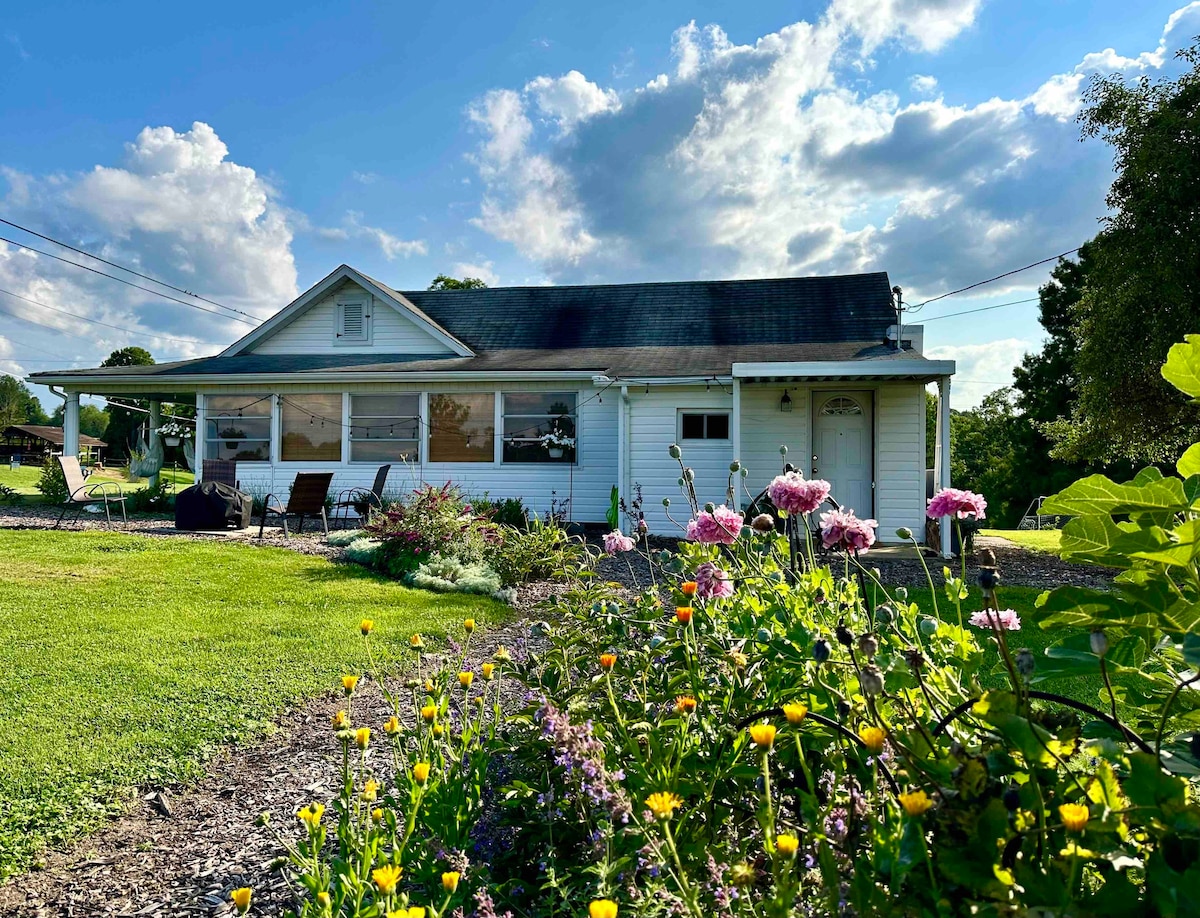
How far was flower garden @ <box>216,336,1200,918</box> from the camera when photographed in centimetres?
79

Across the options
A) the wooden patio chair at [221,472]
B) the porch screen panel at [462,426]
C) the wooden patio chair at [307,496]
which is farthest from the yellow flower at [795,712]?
the wooden patio chair at [221,472]

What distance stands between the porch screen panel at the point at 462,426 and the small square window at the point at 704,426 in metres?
3.59

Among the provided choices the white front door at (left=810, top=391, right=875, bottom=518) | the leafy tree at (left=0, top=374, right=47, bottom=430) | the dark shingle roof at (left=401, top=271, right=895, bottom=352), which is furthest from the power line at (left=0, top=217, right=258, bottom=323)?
the leafy tree at (left=0, top=374, right=47, bottom=430)

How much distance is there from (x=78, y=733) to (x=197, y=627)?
183cm

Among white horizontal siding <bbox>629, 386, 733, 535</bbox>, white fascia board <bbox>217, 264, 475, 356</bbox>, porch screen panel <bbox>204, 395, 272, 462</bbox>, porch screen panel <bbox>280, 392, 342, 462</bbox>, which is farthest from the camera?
white fascia board <bbox>217, 264, 475, 356</bbox>

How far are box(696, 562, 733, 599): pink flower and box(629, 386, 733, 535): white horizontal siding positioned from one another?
8613 mm

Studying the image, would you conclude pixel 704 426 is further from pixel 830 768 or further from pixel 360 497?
pixel 830 768

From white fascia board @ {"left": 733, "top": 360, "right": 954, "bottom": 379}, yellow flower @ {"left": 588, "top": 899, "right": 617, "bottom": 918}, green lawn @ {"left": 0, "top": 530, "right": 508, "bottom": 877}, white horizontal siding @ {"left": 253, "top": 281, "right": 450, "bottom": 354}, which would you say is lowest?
green lawn @ {"left": 0, "top": 530, "right": 508, "bottom": 877}

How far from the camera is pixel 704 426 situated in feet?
35.8

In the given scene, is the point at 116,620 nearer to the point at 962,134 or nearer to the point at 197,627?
the point at 197,627

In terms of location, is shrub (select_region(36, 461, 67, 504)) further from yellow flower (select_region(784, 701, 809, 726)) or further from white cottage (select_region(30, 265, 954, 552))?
yellow flower (select_region(784, 701, 809, 726))

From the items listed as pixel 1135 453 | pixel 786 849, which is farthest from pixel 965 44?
pixel 786 849

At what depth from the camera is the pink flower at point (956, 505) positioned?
2.01 metres

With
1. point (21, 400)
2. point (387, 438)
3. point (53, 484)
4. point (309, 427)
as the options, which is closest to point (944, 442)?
point (387, 438)
